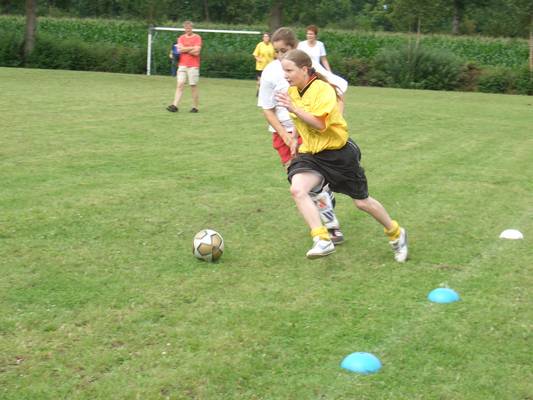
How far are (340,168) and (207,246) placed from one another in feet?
4.02

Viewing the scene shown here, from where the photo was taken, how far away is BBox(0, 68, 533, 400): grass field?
4.22 metres

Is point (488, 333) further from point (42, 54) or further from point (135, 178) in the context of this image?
point (42, 54)

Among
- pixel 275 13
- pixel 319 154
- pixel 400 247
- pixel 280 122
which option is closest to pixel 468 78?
pixel 275 13

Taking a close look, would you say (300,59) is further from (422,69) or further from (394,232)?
(422,69)

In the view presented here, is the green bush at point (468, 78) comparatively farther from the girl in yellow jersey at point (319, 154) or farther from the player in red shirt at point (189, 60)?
the girl in yellow jersey at point (319, 154)

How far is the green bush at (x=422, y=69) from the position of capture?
3081 centimetres

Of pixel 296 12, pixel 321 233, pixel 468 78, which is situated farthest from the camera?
pixel 296 12

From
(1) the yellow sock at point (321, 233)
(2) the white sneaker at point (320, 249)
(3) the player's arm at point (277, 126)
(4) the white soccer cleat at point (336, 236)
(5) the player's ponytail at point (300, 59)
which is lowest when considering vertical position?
(4) the white soccer cleat at point (336, 236)

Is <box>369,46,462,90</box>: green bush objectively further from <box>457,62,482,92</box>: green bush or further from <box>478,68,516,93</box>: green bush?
<box>478,68,516,93</box>: green bush

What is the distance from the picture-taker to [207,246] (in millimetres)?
6238

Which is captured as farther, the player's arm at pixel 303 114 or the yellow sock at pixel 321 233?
the yellow sock at pixel 321 233

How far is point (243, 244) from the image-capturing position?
6910 mm

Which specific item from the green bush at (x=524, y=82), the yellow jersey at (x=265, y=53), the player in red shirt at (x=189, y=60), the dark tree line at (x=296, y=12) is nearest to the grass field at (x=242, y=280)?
the player in red shirt at (x=189, y=60)

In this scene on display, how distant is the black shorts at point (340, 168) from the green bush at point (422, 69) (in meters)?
25.2
